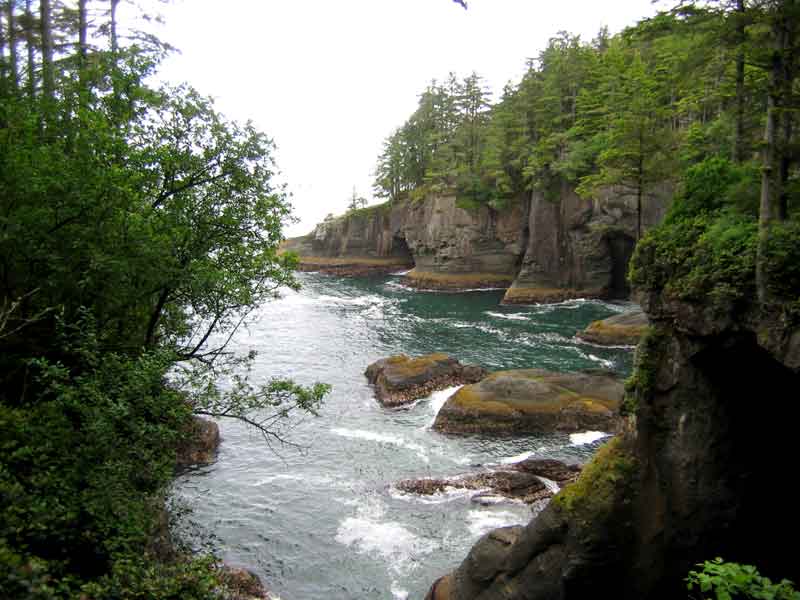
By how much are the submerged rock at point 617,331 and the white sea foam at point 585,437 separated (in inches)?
630

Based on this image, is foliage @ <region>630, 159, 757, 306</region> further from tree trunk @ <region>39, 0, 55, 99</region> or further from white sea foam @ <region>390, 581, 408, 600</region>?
tree trunk @ <region>39, 0, 55, 99</region>

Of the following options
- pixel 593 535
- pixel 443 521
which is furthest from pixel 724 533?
pixel 443 521

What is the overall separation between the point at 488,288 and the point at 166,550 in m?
59.0

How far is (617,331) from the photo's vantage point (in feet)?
137

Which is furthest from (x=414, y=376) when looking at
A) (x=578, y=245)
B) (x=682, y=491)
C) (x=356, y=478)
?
(x=578, y=245)

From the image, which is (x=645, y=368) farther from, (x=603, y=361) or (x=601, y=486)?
(x=603, y=361)

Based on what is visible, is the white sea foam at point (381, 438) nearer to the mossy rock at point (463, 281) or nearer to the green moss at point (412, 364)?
the green moss at point (412, 364)

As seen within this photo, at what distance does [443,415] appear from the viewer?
28.3m

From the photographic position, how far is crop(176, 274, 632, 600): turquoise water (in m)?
17.9

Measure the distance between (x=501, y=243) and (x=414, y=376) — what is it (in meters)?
41.8

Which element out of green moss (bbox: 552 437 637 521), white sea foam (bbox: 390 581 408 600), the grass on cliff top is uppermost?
the grass on cliff top

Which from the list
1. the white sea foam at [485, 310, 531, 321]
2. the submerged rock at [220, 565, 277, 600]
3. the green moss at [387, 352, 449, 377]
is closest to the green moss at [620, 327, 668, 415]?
the submerged rock at [220, 565, 277, 600]

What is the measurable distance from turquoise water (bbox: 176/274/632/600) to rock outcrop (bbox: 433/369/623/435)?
3.25ft

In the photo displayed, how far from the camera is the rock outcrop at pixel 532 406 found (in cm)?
2719
